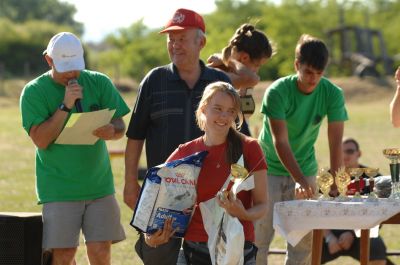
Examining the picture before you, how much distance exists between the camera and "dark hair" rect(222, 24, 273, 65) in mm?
8242

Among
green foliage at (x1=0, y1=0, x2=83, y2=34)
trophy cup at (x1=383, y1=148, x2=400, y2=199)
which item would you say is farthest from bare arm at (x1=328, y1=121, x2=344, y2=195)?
green foliage at (x1=0, y1=0, x2=83, y2=34)

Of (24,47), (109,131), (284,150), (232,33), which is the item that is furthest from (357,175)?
(24,47)

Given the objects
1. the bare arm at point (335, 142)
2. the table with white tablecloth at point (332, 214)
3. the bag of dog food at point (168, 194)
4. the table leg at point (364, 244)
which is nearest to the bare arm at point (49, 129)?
the bag of dog food at point (168, 194)

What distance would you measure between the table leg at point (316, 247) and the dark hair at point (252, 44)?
5.47 feet

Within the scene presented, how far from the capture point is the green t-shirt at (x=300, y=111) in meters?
8.10

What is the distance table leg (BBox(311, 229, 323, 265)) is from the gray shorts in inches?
50.3

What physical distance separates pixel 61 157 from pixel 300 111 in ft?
6.18

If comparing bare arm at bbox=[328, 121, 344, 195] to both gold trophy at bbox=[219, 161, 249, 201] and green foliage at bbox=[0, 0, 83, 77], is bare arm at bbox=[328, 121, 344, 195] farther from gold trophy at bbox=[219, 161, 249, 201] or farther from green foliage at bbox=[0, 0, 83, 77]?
green foliage at bbox=[0, 0, 83, 77]

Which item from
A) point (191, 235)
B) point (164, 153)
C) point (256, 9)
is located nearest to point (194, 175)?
point (191, 235)

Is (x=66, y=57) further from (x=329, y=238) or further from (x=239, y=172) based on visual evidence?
(x=329, y=238)

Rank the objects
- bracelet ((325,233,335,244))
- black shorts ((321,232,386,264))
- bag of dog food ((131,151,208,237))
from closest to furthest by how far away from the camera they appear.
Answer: bag of dog food ((131,151,208,237)), black shorts ((321,232,386,264)), bracelet ((325,233,335,244))

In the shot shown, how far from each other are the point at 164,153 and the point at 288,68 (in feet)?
183

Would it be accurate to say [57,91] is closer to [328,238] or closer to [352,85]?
[328,238]

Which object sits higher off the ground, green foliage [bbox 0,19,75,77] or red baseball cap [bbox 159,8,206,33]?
green foliage [bbox 0,19,75,77]
